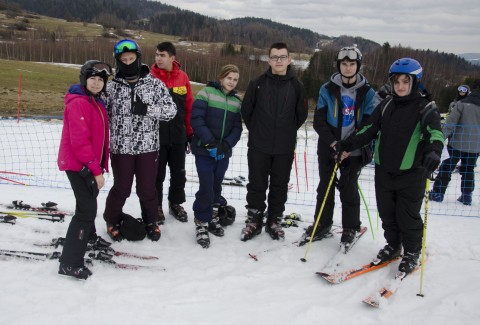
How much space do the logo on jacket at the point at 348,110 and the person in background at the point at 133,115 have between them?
1860 mm

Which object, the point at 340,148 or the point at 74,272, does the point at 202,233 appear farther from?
the point at 340,148

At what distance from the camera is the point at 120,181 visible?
3.92m

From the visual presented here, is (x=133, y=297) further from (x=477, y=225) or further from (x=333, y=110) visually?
(x=477, y=225)

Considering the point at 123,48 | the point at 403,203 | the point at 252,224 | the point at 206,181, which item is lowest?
the point at 252,224

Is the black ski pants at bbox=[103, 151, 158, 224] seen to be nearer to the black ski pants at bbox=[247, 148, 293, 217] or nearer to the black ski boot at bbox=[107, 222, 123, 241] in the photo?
the black ski boot at bbox=[107, 222, 123, 241]

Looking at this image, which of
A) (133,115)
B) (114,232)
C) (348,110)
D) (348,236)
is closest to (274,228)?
(348,236)

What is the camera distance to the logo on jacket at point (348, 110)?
12.9 ft

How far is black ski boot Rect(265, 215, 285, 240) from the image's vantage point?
4.44 metres

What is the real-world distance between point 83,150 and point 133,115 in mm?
737

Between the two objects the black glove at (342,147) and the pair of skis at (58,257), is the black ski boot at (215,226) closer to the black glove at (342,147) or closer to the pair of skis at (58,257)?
the pair of skis at (58,257)

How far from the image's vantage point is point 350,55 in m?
3.77

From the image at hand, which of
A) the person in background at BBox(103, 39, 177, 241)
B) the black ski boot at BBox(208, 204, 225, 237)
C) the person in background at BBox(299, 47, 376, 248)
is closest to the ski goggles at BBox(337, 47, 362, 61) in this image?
the person in background at BBox(299, 47, 376, 248)

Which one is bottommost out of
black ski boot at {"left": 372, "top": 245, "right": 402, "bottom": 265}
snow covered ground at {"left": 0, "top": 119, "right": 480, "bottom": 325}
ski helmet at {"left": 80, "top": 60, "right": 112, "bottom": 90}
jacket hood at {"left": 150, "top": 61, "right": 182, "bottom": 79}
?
snow covered ground at {"left": 0, "top": 119, "right": 480, "bottom": 325}

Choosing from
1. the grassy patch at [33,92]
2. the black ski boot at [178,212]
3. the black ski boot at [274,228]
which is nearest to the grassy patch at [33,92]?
the grassy patch at [33,92]
